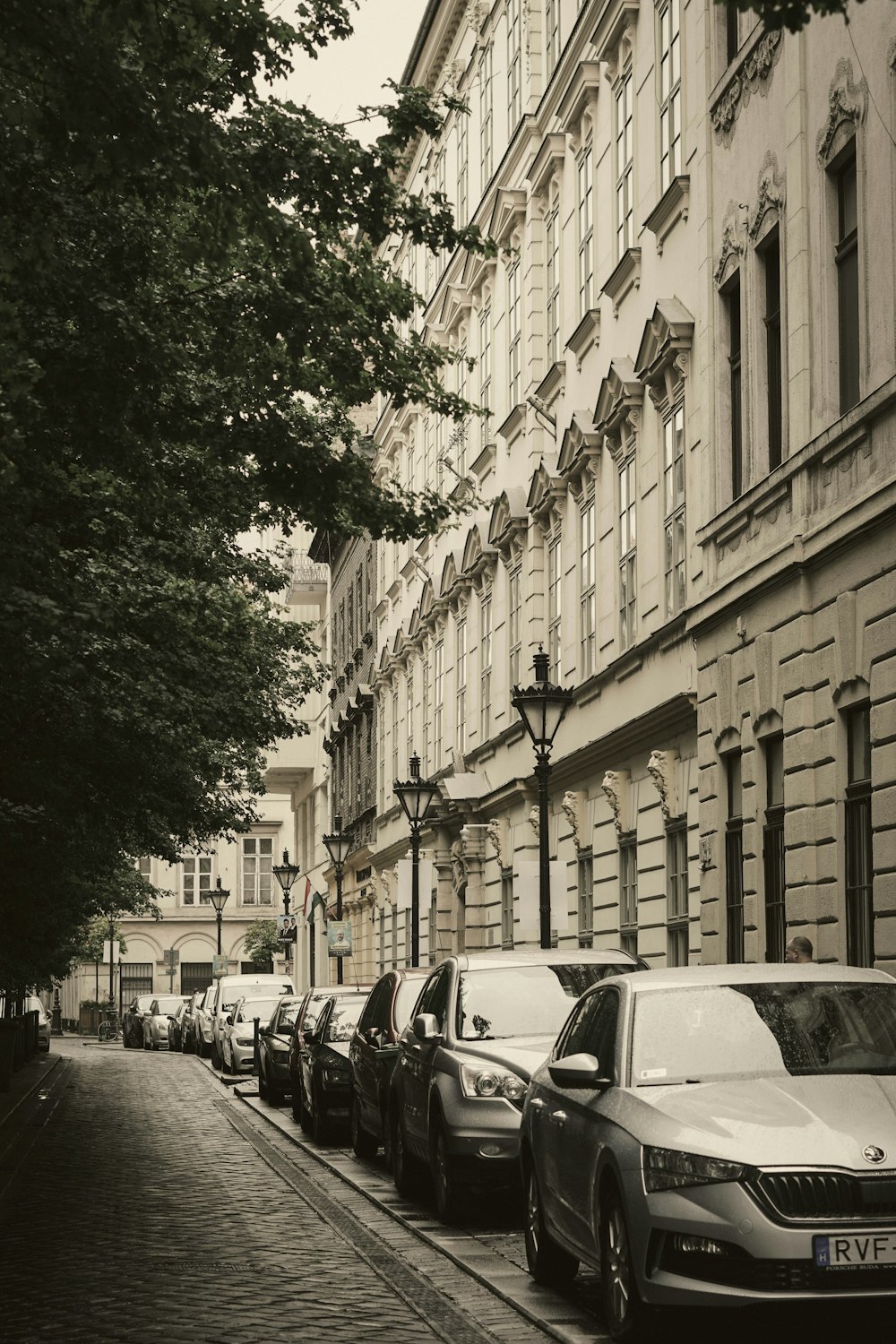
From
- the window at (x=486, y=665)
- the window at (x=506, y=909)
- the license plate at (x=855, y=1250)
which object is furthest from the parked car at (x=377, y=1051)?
the window at (x=486, y=665)

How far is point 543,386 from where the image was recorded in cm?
3306

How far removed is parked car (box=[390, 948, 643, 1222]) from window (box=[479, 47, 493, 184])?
26355 millimetres

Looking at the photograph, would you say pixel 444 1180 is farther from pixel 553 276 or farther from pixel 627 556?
pixel 553 276

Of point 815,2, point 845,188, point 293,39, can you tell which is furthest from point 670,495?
point 815,2

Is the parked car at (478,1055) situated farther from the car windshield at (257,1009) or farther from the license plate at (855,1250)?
the car windshield at (257,1009)

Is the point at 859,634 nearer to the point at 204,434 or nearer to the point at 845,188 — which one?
the point at 845,188

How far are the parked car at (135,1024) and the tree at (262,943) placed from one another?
68.7 ft

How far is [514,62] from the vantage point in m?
37.5

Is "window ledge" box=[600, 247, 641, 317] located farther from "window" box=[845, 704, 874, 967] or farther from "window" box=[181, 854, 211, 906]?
"window" box=[181, 854, 211, 906]

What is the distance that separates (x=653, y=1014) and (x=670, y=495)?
15.5m

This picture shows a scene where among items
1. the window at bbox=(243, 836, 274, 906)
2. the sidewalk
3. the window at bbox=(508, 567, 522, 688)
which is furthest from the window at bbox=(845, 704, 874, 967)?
the window at bbox=(243, 836, 274, 906)

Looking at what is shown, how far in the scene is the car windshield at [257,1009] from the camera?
4125cm

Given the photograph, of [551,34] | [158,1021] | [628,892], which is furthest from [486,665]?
[158,1021]

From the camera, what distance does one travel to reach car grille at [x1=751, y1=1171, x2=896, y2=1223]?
28.7 feet
